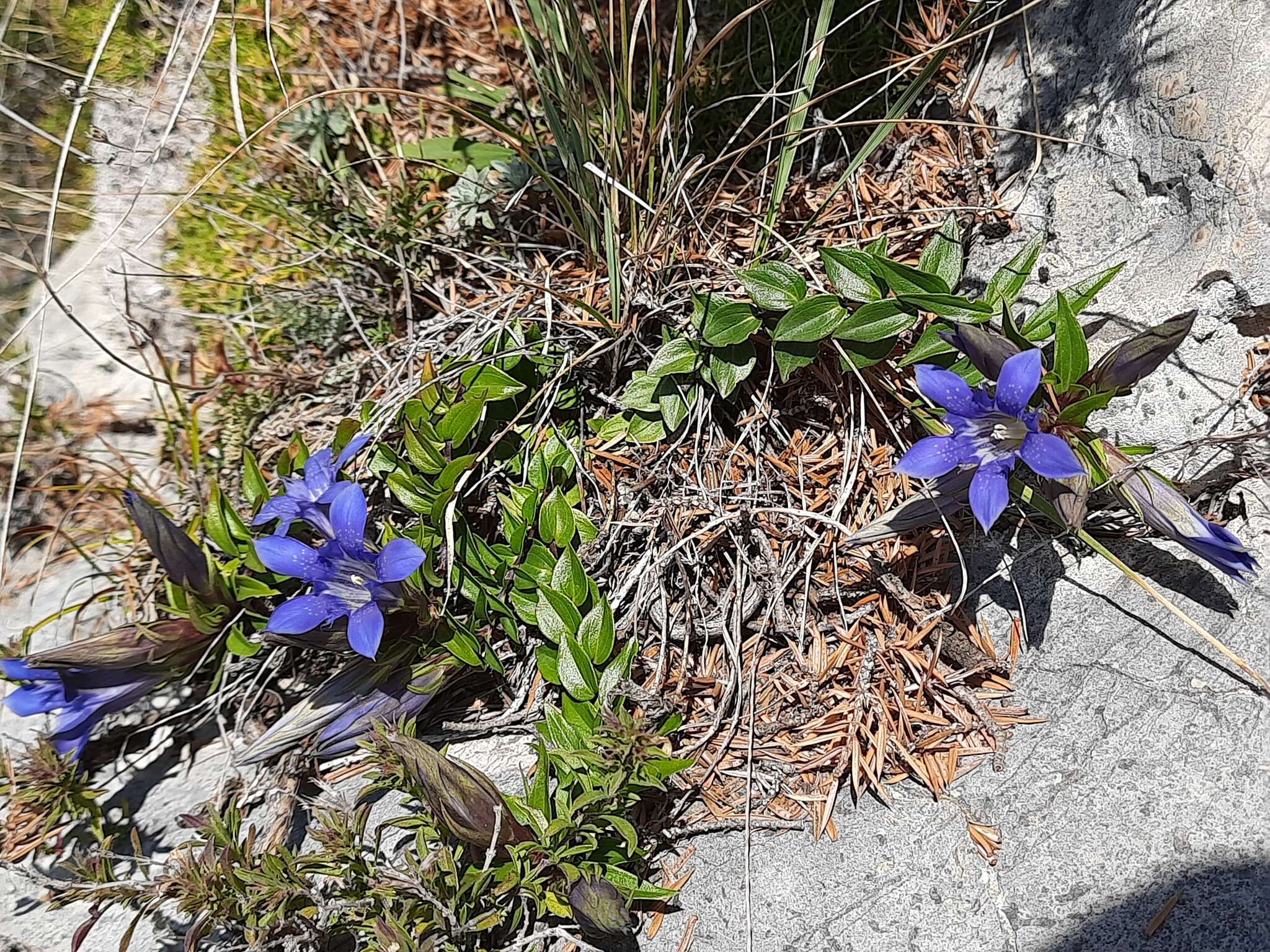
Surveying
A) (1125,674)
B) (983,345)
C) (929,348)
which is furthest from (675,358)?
(1125,674)

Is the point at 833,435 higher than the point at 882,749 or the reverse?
higher

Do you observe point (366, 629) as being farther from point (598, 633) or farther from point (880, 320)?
point (880, 320)

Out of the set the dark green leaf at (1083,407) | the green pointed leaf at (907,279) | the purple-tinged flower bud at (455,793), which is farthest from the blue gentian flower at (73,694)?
the dark green leaf at (1083,407)

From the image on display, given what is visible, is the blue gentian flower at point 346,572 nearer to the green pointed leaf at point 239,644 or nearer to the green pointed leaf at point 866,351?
the green pointed leaf at point 239,644

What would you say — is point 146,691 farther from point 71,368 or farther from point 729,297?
point 729,297

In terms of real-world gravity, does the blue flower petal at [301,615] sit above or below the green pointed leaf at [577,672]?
above

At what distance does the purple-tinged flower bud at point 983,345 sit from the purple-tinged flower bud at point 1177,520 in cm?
25

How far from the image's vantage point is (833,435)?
165 cm

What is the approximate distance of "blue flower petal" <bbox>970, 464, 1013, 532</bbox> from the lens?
1.21m

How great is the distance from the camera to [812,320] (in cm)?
150

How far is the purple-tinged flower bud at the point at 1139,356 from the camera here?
1.24m

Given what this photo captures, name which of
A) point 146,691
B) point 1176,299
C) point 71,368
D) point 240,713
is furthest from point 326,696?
point 1176,299

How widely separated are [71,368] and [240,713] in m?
1.08

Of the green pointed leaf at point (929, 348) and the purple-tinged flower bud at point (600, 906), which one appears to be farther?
the green pointed leaf at point (929, 348)
